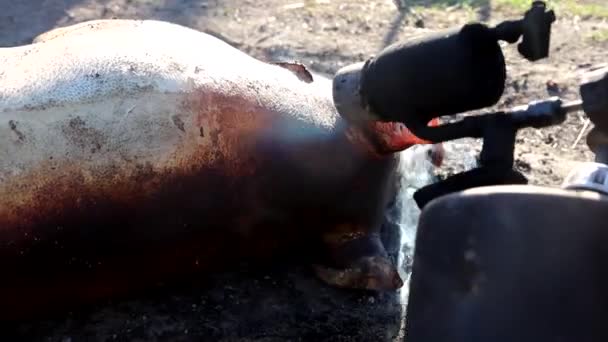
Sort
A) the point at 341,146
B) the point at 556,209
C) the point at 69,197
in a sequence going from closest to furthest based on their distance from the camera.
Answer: the point at 556,209 < the point at 69,197 < the point at 341,146

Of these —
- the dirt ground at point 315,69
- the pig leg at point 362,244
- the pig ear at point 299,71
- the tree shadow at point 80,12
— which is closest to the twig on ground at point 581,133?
the dirt ground at point 315,69

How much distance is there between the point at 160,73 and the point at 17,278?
0.64 m

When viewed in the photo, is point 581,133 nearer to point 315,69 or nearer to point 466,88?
point 315,69

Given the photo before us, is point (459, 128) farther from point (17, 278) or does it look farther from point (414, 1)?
point (414, 1)

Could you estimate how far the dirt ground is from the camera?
2402 millimetres

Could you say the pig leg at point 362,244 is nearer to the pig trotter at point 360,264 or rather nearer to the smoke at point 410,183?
the pig trotter at point 360,264

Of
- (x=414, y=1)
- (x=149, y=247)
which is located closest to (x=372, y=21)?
(x=414, y=1)

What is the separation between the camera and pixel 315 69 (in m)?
4.00

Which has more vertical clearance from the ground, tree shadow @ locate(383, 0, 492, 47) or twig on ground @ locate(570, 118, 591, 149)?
tree shadow @ locate(383, 0, 492, 47)

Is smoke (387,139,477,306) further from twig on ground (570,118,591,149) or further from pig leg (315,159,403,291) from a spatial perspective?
twig on ground (570,118,591,149)

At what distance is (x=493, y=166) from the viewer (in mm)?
1530

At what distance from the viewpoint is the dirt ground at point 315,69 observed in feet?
7.88

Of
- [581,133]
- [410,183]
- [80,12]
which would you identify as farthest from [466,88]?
[80,12]

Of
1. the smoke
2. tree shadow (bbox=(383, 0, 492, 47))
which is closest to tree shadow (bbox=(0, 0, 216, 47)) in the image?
tree shadow (bbox=(383, 0, 492, 47))
